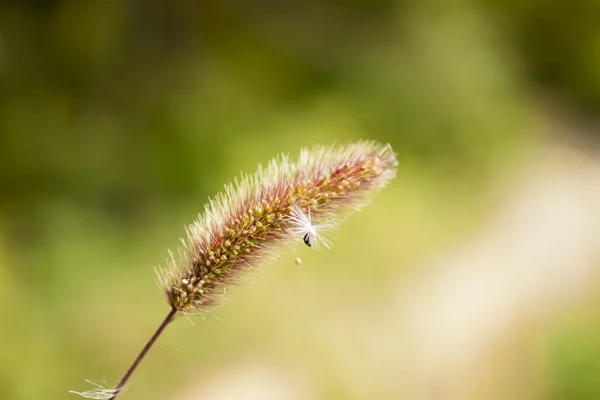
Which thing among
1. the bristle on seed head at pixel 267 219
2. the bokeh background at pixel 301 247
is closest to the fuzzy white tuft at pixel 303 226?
the bristle on seed head at pixel 267 219

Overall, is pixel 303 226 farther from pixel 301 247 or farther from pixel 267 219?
pixel 301 247

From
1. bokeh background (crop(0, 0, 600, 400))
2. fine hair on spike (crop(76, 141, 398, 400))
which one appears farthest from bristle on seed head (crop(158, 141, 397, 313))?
bokeh background (crop(0, 0, 600, 400))

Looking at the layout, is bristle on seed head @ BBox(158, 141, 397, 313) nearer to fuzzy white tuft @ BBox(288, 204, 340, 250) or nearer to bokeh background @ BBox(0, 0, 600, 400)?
fuzzy white tuft @ BBox(288, 204, 340, 250)

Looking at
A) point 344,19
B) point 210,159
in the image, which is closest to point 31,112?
point 210,159

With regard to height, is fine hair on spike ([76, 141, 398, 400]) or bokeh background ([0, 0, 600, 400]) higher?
bokeh background ([0, 0, 600, 400])

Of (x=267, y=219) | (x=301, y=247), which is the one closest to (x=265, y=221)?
(x=267, y=219)

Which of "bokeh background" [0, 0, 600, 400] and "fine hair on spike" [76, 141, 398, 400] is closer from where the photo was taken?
"fine hair on spike" [76, 141, 398, 400]
